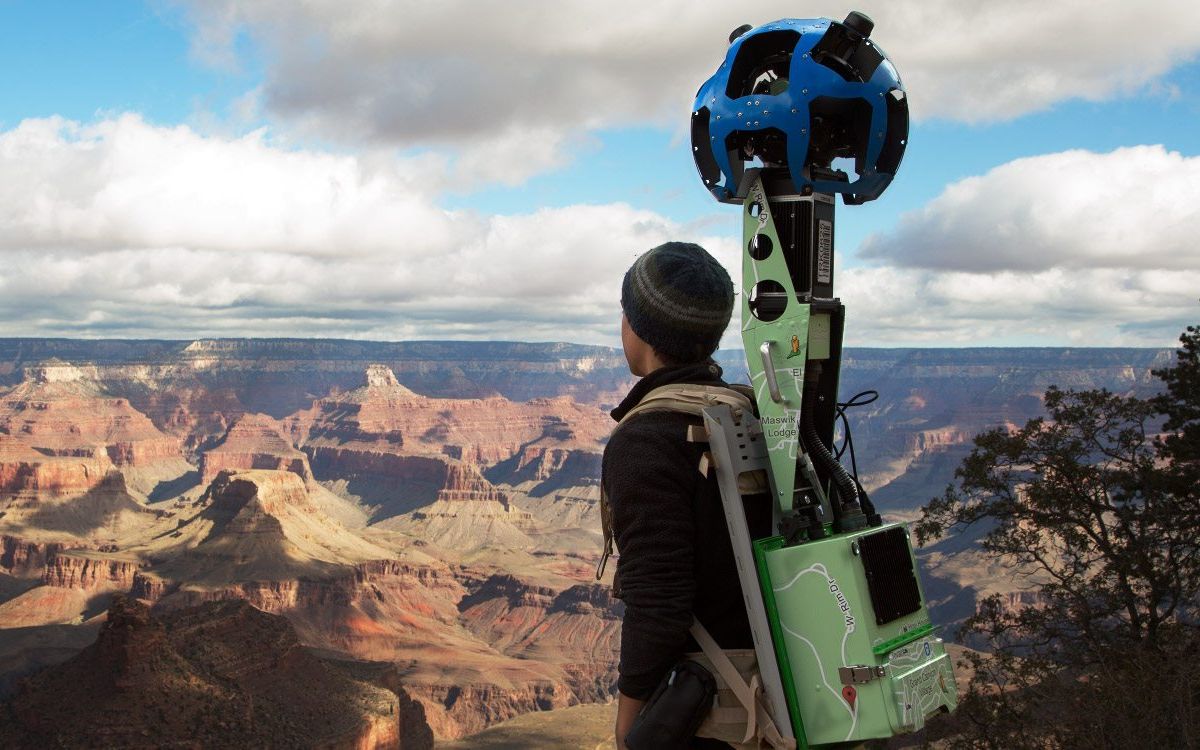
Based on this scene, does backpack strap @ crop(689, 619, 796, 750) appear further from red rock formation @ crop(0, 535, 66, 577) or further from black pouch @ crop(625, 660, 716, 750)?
red rock formation @ crop(0, 535, 66, 577)

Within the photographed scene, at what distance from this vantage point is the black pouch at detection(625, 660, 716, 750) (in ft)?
11.9

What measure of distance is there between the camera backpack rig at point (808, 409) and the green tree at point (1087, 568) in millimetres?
Answer: 14471

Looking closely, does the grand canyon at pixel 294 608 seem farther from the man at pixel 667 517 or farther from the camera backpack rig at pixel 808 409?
the camera backpack rig at pixel 808 409

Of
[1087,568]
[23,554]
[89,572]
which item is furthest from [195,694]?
[23,554]

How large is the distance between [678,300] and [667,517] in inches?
33.7

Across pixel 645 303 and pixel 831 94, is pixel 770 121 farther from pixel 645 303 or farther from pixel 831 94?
pixel 645 303

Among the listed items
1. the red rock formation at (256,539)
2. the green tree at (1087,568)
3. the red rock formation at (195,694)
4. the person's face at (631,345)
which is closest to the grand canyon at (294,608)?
the red rock formation at (195,694)

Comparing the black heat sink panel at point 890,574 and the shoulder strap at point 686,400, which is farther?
the shoulder strap at point 686,400

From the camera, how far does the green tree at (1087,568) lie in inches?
690

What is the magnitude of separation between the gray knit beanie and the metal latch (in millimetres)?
1300

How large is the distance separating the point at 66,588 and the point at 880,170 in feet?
360

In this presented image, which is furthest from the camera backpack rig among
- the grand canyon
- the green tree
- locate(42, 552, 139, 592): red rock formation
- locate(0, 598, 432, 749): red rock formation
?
locate(42, 552, 139, 592): red rock formation

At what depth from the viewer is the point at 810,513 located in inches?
155

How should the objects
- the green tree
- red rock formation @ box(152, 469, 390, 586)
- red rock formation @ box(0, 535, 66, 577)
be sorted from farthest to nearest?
red rock formation @ box(0, 535, 66, 577) → red rock formation @ box(152, 469, 390, 586) → the green tree
